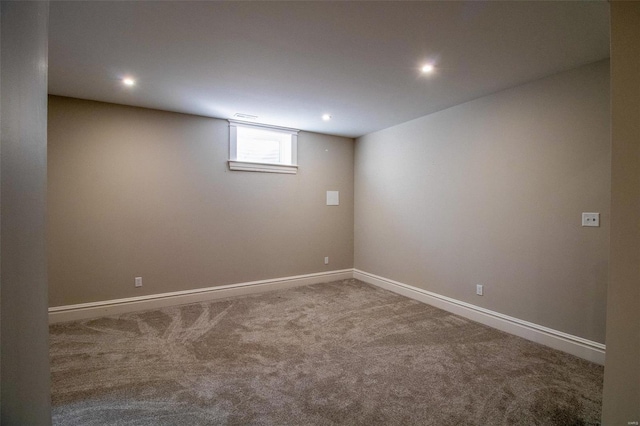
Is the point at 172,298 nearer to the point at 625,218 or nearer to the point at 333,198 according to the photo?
the point at 333,198

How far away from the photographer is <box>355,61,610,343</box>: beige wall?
92.1 inches

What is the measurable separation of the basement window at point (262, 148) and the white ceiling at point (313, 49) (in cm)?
83

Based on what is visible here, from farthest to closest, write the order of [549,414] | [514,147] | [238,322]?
1. [238,322]
2. [514,147]
3. [549,414]

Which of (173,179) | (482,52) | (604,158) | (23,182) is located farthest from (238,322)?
(604,158)

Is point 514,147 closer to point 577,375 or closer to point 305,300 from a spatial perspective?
point 577,375

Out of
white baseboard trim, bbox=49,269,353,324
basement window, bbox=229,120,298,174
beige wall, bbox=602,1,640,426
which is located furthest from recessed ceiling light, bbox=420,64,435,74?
white baseboard trim, bbox=49,269,353,324

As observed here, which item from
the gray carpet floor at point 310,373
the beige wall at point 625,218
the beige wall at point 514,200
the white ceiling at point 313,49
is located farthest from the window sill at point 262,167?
the beige wall at point 625,218

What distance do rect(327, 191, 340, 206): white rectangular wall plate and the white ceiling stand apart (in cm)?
182

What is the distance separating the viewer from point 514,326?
9.21 feet

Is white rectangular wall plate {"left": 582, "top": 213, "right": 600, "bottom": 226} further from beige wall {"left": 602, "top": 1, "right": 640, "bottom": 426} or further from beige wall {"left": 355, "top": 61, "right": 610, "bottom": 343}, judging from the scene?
beige wall {"left": 602, "top": 1, "right": 640, "bottom": 426}

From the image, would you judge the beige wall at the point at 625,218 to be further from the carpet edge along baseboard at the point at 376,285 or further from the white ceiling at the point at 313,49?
the carpet edge along baseboard at the point at 376,285

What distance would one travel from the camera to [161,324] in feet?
9.91

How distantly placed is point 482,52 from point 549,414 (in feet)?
8.44

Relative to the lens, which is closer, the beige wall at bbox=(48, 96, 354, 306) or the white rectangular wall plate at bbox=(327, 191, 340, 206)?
the beige wall at bbox=(48, 96, 354, 306)
